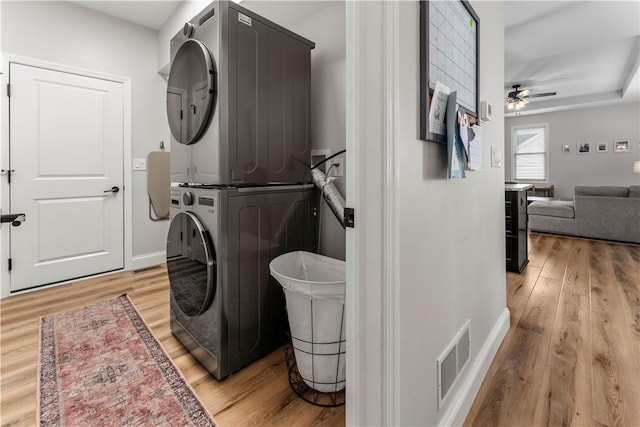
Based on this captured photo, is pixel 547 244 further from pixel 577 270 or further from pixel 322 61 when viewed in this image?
pixel 322 61

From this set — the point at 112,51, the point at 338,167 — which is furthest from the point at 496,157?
the point at 112,51

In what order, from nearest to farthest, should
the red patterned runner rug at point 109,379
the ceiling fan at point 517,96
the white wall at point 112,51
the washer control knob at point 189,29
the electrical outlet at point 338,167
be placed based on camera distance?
the red patterned runner rug at point 109,379 → the washer control knob at point 189,29 → the electrical outlet at point 338,167 → the white wall at point 112,51 → the ceiling fan at point 517,96

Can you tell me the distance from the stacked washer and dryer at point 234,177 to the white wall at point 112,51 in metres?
1.80

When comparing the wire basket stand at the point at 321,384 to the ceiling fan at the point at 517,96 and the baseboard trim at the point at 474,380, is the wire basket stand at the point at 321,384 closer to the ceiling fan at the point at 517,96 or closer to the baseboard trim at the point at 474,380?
the baseboard trim at the point at 474,380

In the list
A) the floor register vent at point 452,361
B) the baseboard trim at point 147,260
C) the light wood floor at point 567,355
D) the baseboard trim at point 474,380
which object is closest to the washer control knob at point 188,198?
the floor register vent at point 452,361

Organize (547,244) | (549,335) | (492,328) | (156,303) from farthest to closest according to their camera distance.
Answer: (547,244) → (156,303) → (549,335) → (492,328)

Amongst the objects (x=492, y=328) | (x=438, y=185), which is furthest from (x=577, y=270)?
(x=438, y=185)

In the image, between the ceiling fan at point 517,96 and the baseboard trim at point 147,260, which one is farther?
the ceiling fan at point 517,96

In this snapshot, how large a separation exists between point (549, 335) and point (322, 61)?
88.0 inches

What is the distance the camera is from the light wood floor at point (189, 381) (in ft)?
4.14

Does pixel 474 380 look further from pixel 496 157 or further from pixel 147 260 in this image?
pixel 147 260

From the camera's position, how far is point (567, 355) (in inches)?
65.9

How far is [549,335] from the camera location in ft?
6.18

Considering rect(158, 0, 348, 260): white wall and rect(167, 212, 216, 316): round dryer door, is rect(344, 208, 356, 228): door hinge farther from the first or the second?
rect(158, 0, 348, 260): white wall
